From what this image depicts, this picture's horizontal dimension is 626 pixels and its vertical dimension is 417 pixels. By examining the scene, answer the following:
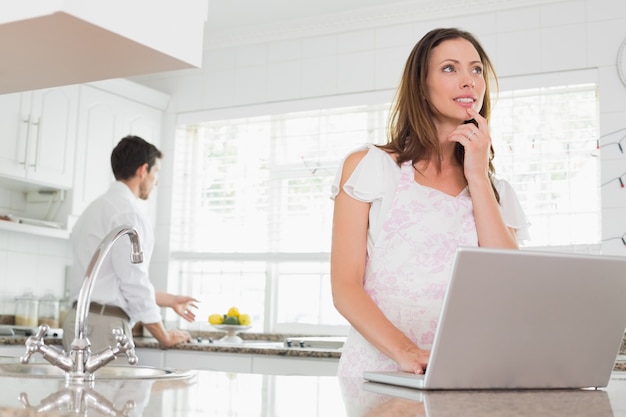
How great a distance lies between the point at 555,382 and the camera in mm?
1082

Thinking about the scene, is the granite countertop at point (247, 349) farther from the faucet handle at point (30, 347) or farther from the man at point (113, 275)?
the faucet handle at point (30, 347)

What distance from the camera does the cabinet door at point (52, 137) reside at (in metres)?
3.95

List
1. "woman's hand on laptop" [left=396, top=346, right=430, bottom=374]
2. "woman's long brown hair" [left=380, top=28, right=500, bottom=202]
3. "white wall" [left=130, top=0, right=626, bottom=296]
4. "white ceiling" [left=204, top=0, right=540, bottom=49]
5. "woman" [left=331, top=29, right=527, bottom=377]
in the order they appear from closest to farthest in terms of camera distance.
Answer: "woman's hand on laptop" [left=396, top=346, right=430, bottom=374] → "woman" [left=331, top=29, right=527, bottom=377] → "woman's long brown hair" [left=380, top=28, right=500, bottom=202] → "white wall" [left=130, top=0, right=626, bottom=296] → "white ceiling" [left=204, top=0, right=540, bottom=49]

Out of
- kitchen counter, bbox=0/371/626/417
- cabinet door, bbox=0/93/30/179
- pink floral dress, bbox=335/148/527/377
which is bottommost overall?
kitchen counter, bbox=0/371/626/417

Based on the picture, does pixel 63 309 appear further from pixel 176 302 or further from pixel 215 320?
pixel 176 302

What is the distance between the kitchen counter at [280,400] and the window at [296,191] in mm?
2724

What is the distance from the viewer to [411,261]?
56.7 inches

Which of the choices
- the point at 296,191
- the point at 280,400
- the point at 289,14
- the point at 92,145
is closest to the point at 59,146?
the point at 92,145

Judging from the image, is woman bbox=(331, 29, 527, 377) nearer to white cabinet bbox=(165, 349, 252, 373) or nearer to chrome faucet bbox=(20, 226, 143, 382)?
chrome faucet bbox=(20, 226, 143, 382)

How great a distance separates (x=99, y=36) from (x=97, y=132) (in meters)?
3.27

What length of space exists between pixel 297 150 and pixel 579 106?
4.94ft

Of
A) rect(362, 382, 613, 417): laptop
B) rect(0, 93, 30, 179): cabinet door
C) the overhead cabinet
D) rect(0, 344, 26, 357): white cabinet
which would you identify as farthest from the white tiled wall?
rect(362, 382, 613, 417): laptop

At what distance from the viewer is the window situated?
12.3 ft

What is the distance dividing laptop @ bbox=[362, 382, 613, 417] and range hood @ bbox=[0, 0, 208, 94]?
0.59 meters
